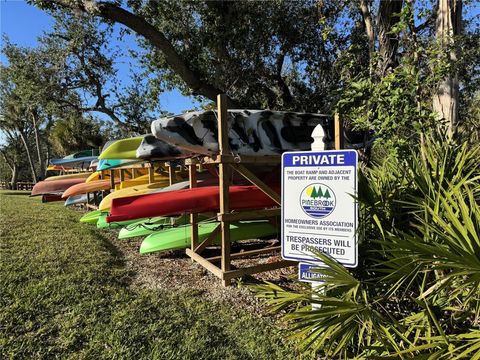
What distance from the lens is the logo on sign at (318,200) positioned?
2820 millimetres

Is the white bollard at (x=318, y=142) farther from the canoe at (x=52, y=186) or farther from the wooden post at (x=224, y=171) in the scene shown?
the canoe at (x=52, y=186)

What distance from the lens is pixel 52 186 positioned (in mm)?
13406

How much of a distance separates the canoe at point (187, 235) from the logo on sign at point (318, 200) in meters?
3.89

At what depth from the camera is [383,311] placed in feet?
10.4

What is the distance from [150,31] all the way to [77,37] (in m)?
10.1

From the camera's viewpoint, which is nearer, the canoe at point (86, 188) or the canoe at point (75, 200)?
the canoe at point (86, 188)

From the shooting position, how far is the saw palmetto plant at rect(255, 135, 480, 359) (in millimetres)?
2334

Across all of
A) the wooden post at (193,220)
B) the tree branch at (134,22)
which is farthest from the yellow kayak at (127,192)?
the tree branch at (134,22)

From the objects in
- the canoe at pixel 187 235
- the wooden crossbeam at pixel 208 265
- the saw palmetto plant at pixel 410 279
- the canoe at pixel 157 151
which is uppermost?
the canoe at pixel 157 151

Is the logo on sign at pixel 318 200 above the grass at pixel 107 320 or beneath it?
above

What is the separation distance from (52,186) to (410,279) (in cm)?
1330

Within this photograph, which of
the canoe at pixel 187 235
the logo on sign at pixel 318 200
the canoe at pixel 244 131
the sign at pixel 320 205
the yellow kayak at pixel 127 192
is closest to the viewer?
the sign at pixel 320 205

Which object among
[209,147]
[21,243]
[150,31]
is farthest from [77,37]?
[209,147]

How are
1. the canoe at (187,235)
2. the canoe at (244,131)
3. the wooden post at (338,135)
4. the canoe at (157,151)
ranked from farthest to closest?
the canoe at (187,235)
the canoe at (157,151)
the canoe at (244,131)
the wooden post at (338,135)
